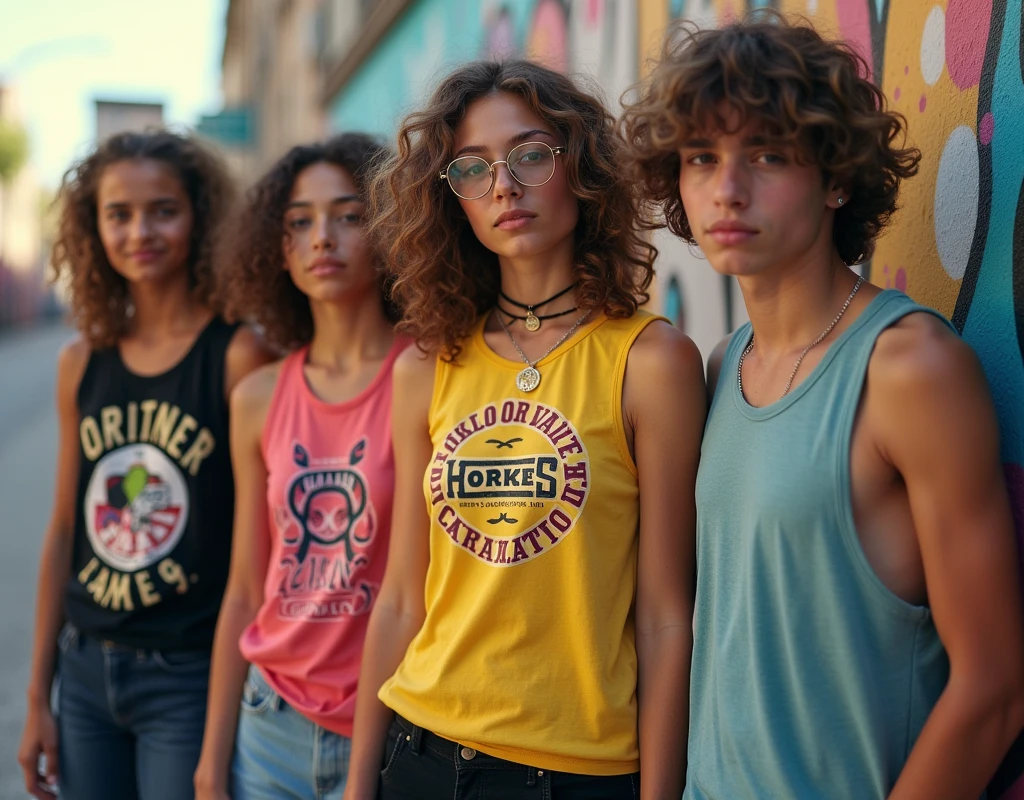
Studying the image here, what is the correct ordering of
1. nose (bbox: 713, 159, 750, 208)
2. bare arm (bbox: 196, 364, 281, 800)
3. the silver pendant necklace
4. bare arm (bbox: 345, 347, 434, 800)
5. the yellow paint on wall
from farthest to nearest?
bare arm (bbox: 196, 364, 281, 800) < bare arm (bbox: 345, 347, 434, 800) < the silver pendant necklace < the yellow paint on wall < nose (bbox: 713, 159, 750, 208)

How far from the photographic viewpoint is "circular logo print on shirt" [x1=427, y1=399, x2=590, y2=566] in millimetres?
1960

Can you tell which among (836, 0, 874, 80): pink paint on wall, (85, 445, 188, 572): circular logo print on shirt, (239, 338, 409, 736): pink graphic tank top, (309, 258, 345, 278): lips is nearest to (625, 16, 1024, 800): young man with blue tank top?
(836, 0, 874, 80): pink paint on wall

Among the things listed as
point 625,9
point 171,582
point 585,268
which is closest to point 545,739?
point 585,268

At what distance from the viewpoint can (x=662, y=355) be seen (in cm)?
198

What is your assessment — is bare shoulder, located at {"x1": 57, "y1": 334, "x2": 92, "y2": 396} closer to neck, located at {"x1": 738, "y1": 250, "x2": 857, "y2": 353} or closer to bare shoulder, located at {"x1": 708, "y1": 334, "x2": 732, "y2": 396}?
bare shoulder, located at {"x1": 708, "y1": 334, "x2": 732, "y2": 396}

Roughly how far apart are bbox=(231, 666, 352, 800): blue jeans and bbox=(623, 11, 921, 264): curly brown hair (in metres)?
1.60

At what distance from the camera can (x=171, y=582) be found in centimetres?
283

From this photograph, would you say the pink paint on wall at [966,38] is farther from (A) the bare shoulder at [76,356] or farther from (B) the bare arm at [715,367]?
(A) the bare shoulder at [76,356]

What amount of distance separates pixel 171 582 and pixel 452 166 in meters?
1.45

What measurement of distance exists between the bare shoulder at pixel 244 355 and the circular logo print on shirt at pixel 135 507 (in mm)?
292

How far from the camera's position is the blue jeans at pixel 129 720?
9.12 feet

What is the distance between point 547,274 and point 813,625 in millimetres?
991

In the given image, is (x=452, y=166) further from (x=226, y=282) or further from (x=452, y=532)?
(x=226, y=282)

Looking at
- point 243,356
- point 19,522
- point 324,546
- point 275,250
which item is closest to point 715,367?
point 324,546
